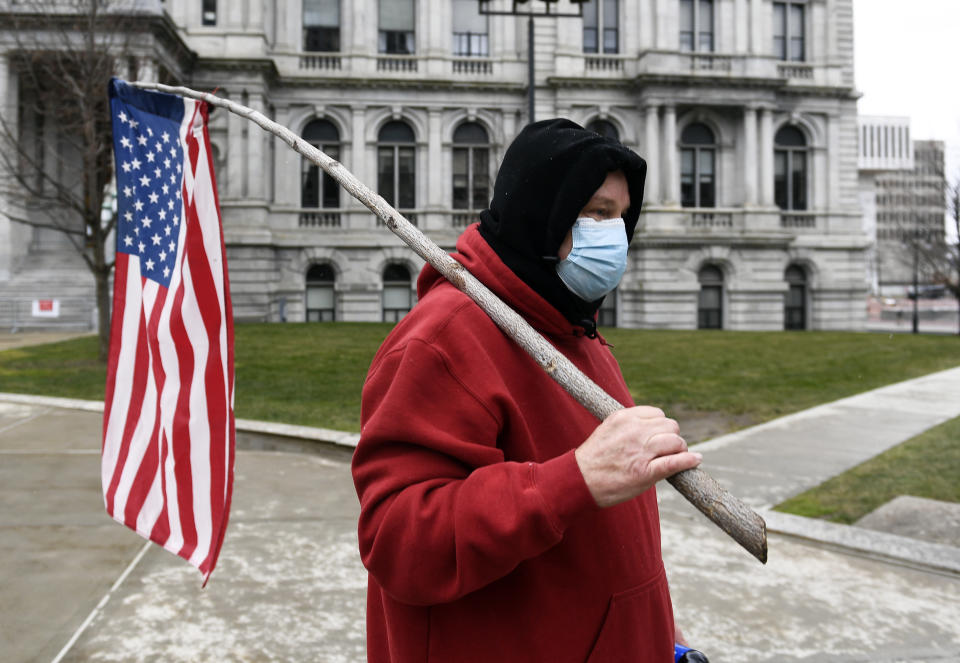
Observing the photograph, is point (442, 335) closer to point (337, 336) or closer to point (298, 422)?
point (298, 422)

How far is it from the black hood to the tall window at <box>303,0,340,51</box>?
32932 mm

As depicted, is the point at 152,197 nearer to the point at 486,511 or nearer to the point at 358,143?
the point at 486,511

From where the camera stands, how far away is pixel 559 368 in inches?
61.1

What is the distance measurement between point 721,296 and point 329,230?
16.7m

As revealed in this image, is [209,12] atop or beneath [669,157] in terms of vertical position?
atop

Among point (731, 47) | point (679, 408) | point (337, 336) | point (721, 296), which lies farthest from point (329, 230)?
point (679, 408)

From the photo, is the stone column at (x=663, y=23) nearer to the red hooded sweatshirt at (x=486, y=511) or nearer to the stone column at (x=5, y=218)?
the stone column at (x=5, y=218)

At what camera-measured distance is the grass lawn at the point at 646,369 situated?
10992mm

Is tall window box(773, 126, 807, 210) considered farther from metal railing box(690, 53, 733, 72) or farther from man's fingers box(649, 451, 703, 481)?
man's fingers box(649, 451, 703, 481)

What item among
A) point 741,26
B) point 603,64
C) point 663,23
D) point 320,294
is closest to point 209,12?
point 320,294

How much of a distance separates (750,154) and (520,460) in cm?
3414

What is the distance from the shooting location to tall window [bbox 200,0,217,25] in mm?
29977

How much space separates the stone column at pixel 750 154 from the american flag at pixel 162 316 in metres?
32.1

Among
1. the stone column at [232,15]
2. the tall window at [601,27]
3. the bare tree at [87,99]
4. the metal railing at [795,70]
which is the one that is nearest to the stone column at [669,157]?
the tall window at [601,27]
